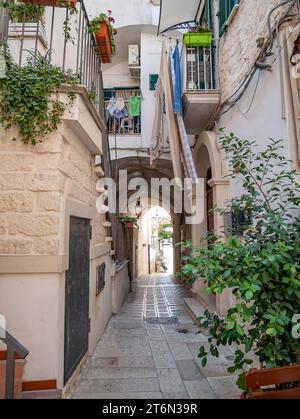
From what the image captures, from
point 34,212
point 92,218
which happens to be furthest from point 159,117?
point 34,212

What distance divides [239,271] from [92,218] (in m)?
2.63

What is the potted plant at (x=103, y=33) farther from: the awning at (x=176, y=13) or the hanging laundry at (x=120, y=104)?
the hanging laundry at (x=120, y=104)

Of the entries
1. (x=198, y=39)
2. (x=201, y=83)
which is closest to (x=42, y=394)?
(x=201, y=83)

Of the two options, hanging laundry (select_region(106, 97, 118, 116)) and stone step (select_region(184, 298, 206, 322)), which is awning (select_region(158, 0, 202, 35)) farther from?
stone step (select_region(184, 298, 206, 322))

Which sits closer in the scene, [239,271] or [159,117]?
[239,271]

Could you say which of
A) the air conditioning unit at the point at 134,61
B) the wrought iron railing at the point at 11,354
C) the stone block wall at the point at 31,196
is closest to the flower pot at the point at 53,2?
the stone block wall at the point at 31,196

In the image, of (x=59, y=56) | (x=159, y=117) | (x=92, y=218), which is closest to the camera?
(x=92, y=218)

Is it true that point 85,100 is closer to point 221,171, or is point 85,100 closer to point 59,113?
point 59,113

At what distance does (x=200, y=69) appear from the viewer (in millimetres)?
5609

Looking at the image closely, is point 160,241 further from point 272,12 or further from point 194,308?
point 272,12

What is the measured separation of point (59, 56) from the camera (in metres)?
7.09

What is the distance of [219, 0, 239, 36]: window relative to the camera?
16.4 ft

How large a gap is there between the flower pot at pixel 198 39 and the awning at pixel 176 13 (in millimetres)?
1633

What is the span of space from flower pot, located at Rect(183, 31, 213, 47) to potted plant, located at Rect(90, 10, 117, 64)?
1.89 m
